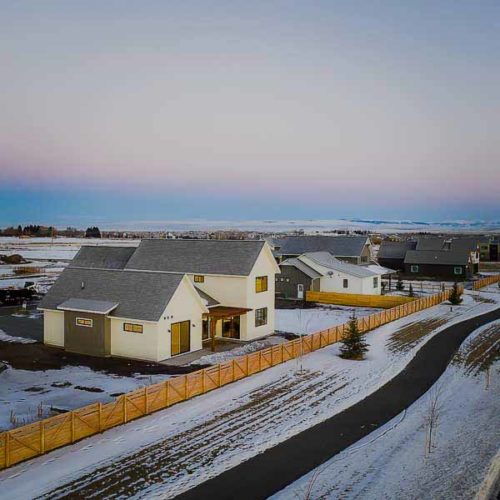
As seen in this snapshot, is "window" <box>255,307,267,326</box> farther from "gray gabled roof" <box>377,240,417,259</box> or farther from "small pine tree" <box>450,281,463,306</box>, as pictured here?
"gray gabled roof" <box>377,240,417,259</box>

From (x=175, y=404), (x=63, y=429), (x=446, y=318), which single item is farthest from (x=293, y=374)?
(x=446, y=318)

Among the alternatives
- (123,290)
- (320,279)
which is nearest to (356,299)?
(320,279)

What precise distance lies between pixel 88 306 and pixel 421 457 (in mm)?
19746

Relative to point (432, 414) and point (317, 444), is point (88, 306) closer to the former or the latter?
point (317, 444)

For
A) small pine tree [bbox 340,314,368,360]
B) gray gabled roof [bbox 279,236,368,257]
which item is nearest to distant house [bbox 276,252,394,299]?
gray gabled roof [bbox 279,236,368,257]

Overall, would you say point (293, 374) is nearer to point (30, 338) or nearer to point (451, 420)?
point (451, 420)

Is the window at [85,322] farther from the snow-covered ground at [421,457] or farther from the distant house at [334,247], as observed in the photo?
the distant house at [334,247]

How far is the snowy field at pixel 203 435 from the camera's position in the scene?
13992 mm

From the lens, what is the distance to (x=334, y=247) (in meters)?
65.9

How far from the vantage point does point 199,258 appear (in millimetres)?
36000

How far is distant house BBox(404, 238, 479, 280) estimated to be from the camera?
225 ft

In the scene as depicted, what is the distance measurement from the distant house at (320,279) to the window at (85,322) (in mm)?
26443

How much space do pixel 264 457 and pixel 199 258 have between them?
70.1 feet

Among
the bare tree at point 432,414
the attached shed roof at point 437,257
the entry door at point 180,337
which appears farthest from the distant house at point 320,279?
the bare tree at point 432,414
